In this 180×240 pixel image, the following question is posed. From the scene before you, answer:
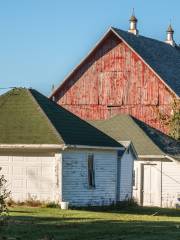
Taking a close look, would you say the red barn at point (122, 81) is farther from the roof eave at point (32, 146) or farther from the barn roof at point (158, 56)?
the roof eave at point (32, 146)

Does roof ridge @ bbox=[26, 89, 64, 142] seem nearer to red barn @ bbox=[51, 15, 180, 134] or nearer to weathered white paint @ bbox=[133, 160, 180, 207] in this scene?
weathered white paint @ bbox=[133, 160, 180, 207]

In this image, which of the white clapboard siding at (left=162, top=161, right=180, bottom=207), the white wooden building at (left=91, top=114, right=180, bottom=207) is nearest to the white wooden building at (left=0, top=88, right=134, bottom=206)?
the white wooden building at (left=91, top=114, right=180, bottom=207)

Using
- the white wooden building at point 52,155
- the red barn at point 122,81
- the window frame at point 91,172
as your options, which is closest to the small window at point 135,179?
the white wooden building at point 52,155

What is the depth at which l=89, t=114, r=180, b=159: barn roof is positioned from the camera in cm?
4347

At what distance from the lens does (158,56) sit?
53.5m

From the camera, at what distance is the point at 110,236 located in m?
20.4

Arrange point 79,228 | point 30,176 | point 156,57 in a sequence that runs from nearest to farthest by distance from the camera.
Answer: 1. point 79,228
2. point 30,176
3. point 156,57

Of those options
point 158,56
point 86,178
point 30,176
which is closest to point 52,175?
point 30,176

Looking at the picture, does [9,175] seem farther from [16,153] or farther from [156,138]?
[156,138]

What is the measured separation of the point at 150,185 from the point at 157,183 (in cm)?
48

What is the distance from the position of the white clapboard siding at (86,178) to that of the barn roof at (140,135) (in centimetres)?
661

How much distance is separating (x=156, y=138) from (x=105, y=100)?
7.75m

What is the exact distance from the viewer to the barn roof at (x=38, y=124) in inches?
1346

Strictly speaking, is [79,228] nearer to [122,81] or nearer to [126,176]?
[126,176]
